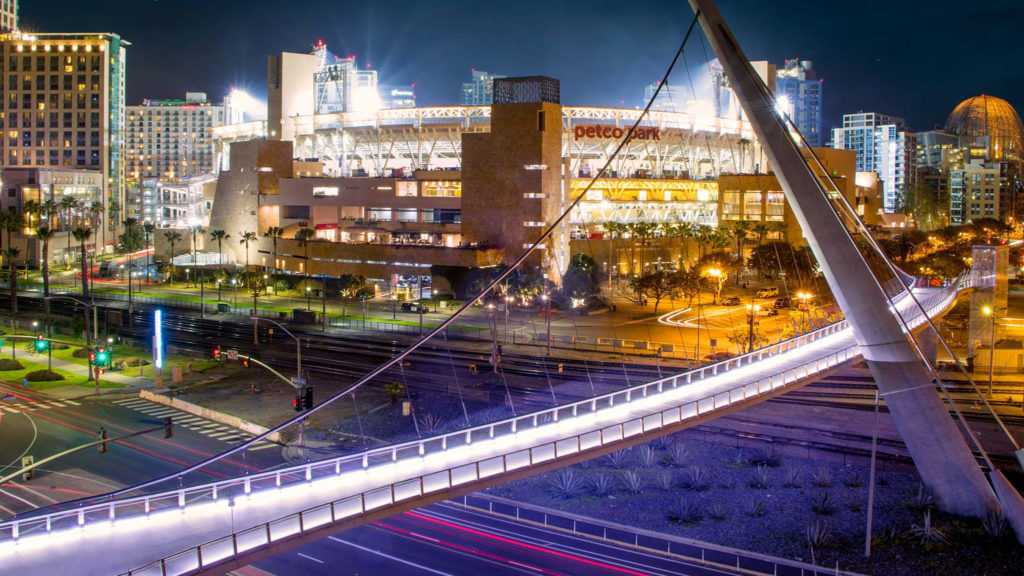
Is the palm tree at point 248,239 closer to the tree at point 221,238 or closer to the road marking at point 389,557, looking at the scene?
the tree at point 221,238

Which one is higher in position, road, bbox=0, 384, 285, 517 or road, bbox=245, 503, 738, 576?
road, bbox=0, 384, 285, 517

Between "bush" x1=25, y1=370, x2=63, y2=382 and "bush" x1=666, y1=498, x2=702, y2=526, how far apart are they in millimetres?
37493

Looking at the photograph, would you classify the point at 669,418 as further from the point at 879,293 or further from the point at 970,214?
the point at 970,214

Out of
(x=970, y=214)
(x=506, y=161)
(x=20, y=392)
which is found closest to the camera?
(x=20, y=392)

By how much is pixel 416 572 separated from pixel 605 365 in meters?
26.8

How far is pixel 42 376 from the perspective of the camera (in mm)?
48625

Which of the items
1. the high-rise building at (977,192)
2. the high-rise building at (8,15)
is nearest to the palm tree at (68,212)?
the high-rise building at (8,15)

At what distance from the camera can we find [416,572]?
24141mm

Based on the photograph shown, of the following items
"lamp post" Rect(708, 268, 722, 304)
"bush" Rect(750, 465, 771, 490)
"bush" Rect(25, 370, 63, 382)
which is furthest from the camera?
"lamp post" Rect(708, 268, 722, 304)

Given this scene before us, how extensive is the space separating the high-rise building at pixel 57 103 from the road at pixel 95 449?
355ft

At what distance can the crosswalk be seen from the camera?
3722 centimetres

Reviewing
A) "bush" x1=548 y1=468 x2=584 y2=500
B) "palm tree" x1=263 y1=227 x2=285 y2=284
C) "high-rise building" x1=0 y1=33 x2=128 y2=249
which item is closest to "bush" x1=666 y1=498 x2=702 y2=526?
"bush" x1=548 y1=468 x2=584 y2=500

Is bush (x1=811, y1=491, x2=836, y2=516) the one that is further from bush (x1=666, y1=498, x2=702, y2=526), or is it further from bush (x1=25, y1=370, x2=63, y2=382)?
bush (x1=25, y1=370, x2=63, y2=382)

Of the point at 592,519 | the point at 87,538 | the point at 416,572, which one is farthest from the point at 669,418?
the point at 87,538
